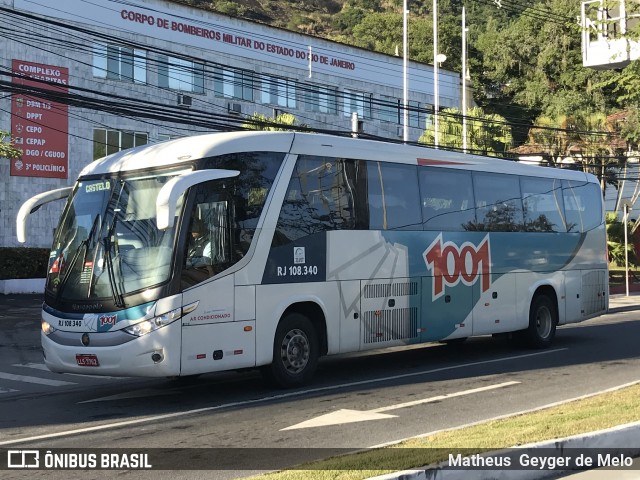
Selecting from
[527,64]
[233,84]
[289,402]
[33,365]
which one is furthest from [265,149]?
[527,64]

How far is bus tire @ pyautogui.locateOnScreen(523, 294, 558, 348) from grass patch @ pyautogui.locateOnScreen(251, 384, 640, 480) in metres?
7.35

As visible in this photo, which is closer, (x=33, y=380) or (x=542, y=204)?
(x=33, y=380)

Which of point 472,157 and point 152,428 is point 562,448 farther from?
point 472,157

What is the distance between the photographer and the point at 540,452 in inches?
269

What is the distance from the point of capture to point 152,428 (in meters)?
9.43

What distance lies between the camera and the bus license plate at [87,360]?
1057 cm

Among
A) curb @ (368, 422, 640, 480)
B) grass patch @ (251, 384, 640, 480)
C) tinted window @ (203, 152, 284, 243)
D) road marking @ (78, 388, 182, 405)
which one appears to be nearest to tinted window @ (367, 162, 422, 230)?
tinted window @ (203, 152, 284, 243)

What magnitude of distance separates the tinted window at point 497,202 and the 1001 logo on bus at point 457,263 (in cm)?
41

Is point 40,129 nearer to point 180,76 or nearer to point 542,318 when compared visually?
point 180,76

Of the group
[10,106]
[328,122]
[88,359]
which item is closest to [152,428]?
[88,359]

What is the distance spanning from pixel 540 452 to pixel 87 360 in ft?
19.9

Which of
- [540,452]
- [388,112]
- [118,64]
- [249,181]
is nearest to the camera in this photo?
[540,452]

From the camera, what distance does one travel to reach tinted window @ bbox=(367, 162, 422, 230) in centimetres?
1368

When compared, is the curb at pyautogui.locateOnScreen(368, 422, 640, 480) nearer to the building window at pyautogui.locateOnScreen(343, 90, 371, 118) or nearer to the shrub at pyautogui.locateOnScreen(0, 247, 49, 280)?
the shrub at pyautogui.locateOnScreen(0, 247, 49, 280)
